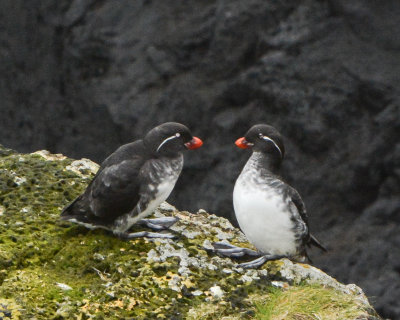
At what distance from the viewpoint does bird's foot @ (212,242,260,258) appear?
627 cm

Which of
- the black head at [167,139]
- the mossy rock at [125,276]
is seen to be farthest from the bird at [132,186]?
the mossy rock at [125,276]

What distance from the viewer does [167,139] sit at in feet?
21.4

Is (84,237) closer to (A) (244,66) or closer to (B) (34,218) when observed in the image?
(B) (34,218)

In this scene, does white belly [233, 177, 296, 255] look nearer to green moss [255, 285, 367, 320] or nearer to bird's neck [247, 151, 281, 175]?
bird's neck [247, 151, 281, 175]

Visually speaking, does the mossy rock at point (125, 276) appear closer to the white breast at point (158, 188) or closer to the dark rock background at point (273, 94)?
the white breast at point (158, 188)

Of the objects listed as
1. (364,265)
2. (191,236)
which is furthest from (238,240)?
(364,265)

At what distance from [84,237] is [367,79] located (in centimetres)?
460

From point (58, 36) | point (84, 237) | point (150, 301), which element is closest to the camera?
point (150, 301)

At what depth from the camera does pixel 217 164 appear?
400 inches

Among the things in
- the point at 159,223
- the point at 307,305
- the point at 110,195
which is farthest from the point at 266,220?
the point at 110,195

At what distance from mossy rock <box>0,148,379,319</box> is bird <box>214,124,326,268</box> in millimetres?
245

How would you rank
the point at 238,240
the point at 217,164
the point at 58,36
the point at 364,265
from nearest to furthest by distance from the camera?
the point at 238,240 → the point at 364,265 → the point at 217,164 → the point at 58,36

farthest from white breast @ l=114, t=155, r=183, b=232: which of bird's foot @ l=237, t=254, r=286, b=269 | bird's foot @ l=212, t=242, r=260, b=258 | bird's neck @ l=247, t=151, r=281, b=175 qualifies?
bird's foot @ l=237, t=254, r=286, b=269

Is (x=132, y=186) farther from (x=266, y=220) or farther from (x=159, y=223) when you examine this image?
(x=266, y=220)
